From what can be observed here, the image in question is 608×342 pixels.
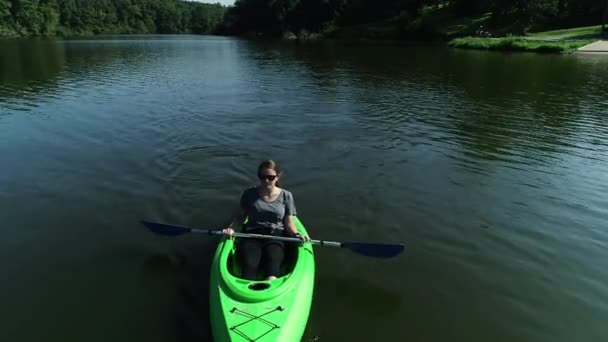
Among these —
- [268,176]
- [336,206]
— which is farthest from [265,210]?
[336,206]

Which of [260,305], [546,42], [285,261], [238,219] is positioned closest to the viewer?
[260,305]

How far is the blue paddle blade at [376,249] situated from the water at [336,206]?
0.53 metres

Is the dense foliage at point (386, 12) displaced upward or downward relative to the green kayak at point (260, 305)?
upward

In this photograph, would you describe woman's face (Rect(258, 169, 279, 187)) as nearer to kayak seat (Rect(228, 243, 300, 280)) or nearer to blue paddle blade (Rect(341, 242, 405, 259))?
kayak seat (Rect(228, 243, 300, 280))

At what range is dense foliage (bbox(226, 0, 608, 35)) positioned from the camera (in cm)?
6506

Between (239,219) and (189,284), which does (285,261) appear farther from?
(189,284)

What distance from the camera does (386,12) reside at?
103438 millimetres

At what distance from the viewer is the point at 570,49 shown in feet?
154

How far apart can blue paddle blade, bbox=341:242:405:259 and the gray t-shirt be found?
1.16 meters

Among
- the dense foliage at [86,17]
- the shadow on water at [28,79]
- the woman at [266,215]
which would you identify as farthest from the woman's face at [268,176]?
the dense foliage at [86,17]

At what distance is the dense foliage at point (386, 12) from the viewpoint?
65.1m

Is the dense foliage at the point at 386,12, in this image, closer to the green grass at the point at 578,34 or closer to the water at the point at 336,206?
the green grass at the point at 578,34

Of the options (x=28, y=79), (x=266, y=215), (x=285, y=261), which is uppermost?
(x=266, y=215)

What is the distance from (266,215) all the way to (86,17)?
533 feet
